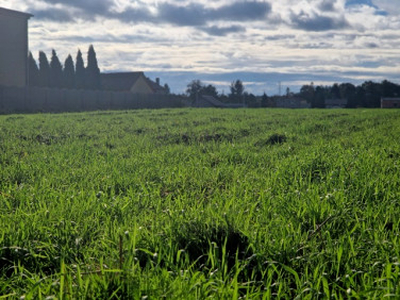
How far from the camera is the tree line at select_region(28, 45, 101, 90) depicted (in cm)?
4859

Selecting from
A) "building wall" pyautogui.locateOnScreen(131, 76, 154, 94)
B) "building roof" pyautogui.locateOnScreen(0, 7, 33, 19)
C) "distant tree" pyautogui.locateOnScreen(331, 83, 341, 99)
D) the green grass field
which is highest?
"building roof" pyautogui.locateOnScreen(0, 7, 33, 19)

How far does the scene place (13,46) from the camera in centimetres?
3584

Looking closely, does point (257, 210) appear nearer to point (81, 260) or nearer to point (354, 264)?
point (354, 264)

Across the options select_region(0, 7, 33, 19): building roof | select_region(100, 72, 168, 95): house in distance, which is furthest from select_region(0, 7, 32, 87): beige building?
select_region(100, 72, 168, 95): house in distance

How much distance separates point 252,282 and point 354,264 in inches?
25.7

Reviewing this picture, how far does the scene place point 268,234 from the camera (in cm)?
294

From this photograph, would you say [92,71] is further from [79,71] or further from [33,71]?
[33,71]

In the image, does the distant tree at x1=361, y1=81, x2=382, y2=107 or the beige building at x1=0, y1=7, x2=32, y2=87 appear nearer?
the beige building at x1=0, y1=7, x2=32, y2=87

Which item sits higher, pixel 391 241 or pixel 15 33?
pixel 15 33

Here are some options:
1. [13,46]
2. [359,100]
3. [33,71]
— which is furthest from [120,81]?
[359,100]

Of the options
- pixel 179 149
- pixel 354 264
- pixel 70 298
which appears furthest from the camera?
pixel 179 149

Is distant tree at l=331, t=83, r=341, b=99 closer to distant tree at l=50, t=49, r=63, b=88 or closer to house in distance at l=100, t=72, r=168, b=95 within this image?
house in distance at l=100, t=72, r=168, b=95

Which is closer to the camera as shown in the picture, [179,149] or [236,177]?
[236,177]

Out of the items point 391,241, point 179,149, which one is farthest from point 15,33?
point 391,241
